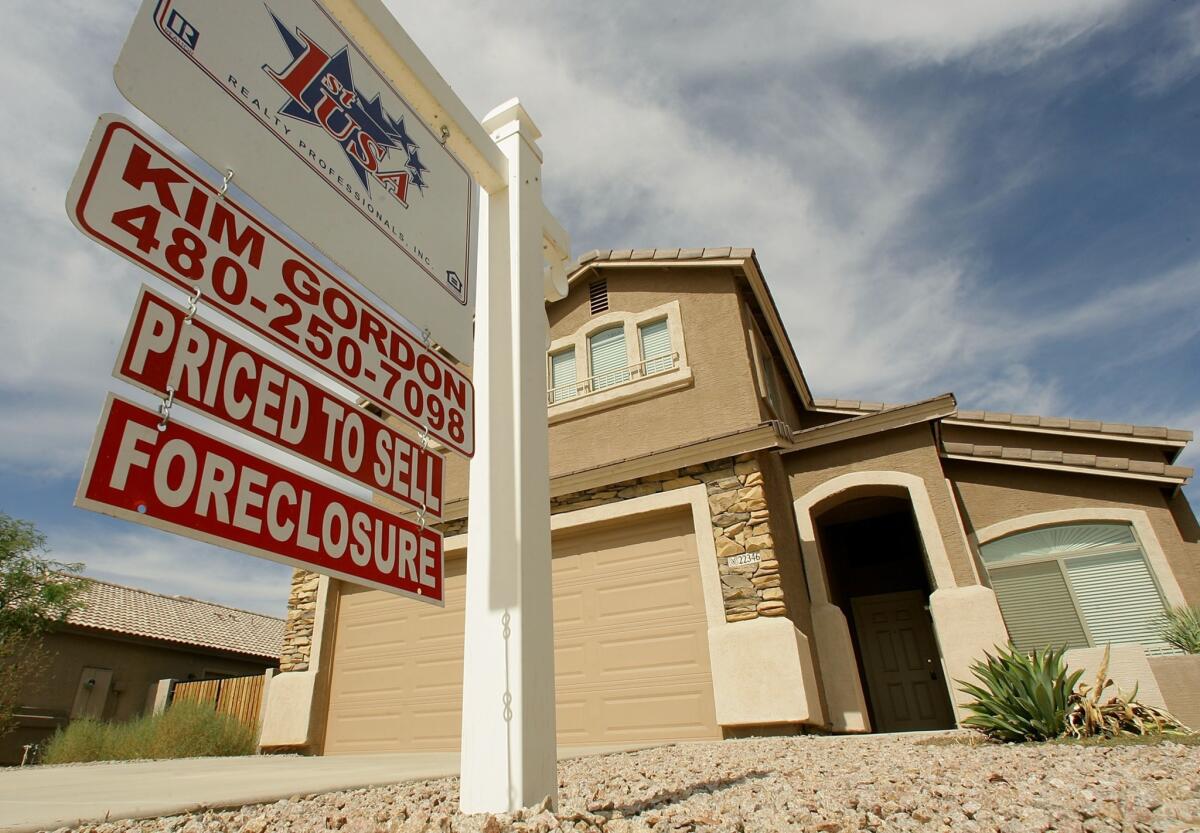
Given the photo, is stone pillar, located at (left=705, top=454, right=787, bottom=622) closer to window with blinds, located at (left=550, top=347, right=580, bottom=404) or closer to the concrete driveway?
window with blinds, located at (left=550, top=347, right=580, bottom=404)

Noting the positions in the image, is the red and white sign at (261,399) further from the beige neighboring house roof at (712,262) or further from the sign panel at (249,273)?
the beige neighboring house roof at (712,262)

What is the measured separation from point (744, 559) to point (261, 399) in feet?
21.6

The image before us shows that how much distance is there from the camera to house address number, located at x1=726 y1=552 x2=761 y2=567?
777 cm

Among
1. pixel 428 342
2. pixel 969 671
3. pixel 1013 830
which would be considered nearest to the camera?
pixel 1013 830

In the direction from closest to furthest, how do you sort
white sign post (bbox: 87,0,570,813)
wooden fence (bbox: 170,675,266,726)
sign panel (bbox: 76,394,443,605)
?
sign panel (bbox: 76,394,443,605) < white sign post (bbox: 87,0,570,813) < wooden fence (bbox: 170,675,266,726)

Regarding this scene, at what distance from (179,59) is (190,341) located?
102 cm

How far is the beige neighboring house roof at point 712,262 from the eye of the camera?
10328mm

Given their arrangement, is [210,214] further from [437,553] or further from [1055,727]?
[1055,727]

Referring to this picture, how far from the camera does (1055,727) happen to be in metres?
5.11

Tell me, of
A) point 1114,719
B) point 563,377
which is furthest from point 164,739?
point 1114,719

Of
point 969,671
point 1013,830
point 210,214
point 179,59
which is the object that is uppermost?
point 179,59

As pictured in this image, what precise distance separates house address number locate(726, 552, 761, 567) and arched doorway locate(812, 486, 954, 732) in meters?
3.19

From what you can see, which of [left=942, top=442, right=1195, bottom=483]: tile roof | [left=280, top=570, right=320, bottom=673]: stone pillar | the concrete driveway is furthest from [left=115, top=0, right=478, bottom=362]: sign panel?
[left=942, top=442, right=1195, bottom=483]: tile roof

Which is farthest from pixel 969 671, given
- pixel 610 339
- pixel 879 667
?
pixel 610 339
